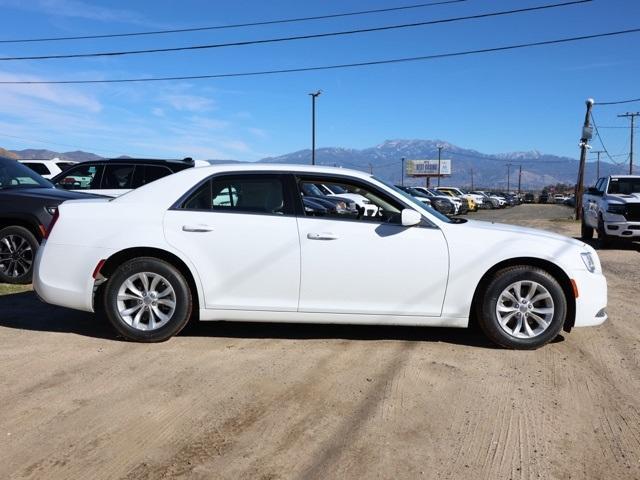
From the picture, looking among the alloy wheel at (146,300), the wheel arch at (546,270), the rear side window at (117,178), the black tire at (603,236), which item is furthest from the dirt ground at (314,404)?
the black tire at (603,236)

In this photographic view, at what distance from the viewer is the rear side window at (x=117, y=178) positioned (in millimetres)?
9961

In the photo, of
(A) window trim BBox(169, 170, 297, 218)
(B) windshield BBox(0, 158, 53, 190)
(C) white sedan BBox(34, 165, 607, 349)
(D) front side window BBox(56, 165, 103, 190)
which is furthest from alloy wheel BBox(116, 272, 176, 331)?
(D) front side window BBox(56, 165, 103, 190)

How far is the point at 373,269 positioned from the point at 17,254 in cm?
508

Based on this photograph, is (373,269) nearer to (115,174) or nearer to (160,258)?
(160,258)

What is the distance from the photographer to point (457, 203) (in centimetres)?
3447

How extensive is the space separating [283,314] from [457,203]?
30724mm

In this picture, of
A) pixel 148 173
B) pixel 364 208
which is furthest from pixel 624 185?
pixel 364 208

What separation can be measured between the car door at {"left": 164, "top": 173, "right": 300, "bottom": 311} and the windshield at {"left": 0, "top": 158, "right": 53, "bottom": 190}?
4.19 meters

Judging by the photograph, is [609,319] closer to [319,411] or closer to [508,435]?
[508,435]

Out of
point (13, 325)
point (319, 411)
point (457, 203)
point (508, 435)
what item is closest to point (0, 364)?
point (13, 325)

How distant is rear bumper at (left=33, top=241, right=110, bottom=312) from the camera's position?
16.9 ft

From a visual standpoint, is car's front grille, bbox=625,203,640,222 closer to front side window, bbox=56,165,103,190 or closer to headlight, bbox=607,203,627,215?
headlight, bbox=607,203,627,215

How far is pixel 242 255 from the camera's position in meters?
5.04

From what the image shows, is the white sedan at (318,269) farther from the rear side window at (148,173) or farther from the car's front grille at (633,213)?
the car's front grille at (633,213)
